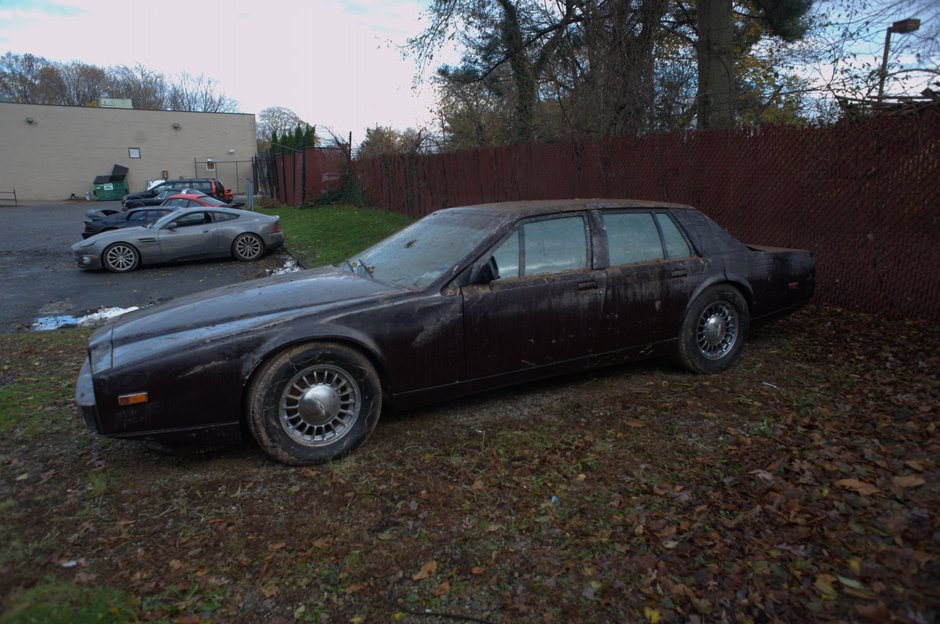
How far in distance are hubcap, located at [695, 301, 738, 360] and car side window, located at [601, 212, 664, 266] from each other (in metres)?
0.66

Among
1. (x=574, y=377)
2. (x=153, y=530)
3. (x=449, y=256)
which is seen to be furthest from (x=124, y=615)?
(x=574, y=377)

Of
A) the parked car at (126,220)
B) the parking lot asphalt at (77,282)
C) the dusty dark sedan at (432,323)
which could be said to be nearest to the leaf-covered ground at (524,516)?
the dusty dark sedan at (432,323)

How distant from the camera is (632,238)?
196 inches

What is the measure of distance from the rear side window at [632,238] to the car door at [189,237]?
10.7 metres

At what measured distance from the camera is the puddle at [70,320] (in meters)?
8.29

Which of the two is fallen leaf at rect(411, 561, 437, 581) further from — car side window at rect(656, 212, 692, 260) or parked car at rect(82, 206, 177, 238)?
parked car at rect(82, 206, 177, 238)

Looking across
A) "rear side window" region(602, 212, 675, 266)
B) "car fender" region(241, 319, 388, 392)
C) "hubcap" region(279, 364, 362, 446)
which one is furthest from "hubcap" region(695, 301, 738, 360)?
"hubcap" region(279, 364, 362, 446)

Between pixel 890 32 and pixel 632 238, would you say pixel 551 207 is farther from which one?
pixel 890 32

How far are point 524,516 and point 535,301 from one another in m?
1.61

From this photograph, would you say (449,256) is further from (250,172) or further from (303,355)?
(250,172)

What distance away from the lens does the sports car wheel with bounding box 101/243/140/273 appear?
12508 mm

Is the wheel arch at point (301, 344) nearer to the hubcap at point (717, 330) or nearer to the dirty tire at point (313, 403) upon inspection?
the dirty tire at point (313, 403)

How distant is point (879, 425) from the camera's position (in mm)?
3904

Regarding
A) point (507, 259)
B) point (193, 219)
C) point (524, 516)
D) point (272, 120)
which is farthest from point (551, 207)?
point (272, 120)
